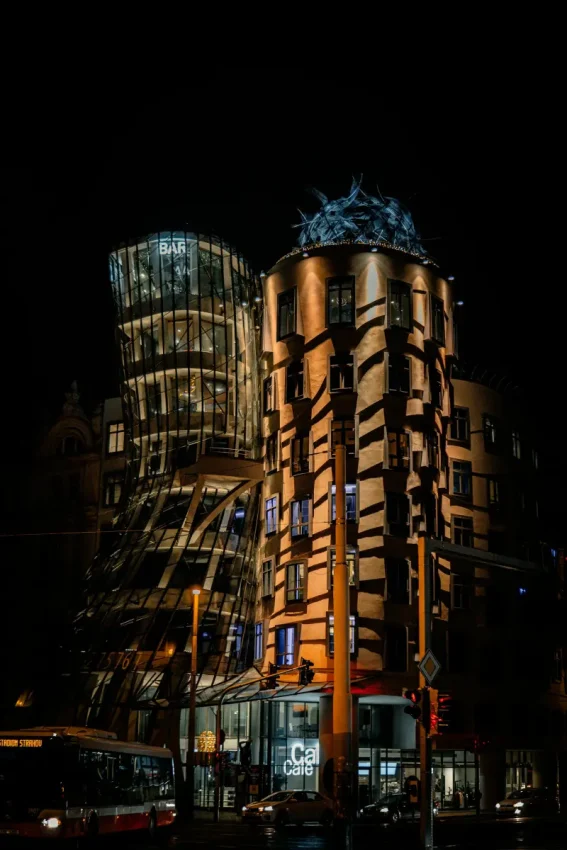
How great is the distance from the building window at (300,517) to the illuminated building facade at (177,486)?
351 inches

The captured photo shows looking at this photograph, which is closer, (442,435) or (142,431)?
(442,435)

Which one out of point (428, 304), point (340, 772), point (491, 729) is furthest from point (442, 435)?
point (340, 772)

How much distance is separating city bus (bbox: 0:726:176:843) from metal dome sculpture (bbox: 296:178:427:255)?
3409 centimetres

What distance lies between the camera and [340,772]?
2811cm

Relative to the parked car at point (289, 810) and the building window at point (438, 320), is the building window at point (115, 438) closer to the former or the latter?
the building window at point (438, 320)

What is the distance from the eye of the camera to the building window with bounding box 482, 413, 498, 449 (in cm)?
6400

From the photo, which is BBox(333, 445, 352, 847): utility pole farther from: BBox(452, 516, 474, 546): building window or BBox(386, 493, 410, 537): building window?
BBox(452, 516, 474, 546): building window

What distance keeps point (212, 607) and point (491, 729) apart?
55.1ft

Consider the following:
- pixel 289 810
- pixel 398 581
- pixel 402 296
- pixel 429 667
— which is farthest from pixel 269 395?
pixel 429 667

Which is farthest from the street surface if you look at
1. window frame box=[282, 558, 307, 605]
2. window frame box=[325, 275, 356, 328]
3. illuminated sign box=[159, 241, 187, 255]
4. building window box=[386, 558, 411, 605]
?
illuminated sign box=[159, 241, 187, 255]

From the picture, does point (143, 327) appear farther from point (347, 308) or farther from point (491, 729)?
point (491, 729)

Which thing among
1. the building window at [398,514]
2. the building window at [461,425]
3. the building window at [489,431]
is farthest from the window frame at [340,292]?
the building window at [489,431]

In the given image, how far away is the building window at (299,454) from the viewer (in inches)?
2126

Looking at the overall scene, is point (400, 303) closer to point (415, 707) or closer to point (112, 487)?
point (415, 707)
